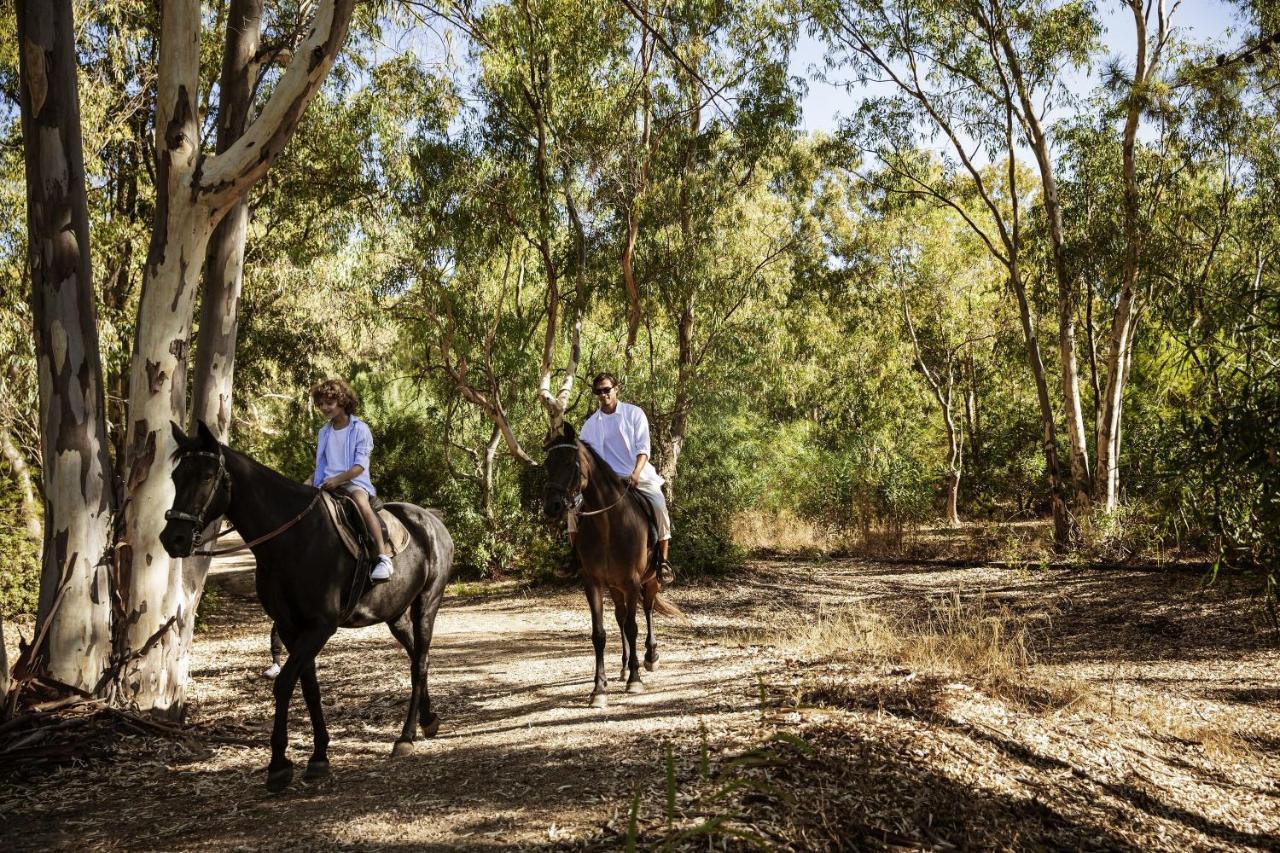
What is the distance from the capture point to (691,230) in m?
18.7

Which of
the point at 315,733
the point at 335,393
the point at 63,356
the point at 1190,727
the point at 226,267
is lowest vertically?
the point at 1190,727

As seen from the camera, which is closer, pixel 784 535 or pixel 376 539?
pixel 376 539

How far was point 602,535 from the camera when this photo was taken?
7.60 metres

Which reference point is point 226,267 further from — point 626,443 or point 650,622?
point 650,622

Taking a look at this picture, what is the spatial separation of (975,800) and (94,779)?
5.16 meters

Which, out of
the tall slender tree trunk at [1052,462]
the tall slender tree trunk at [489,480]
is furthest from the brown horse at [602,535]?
the tall slender tree trunk at [1052,462]

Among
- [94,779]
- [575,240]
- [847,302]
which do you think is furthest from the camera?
[847,302]

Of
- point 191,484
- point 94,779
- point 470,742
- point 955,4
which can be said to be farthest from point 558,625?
point 955,4

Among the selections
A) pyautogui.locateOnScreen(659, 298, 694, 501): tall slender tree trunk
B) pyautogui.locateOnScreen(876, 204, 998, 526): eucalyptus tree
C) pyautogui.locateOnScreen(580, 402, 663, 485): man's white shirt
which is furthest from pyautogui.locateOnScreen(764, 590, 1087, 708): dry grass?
pyautogui.locateOnScreen(876, 204, 998, 526): eucalyptus tree

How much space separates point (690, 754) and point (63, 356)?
524cm

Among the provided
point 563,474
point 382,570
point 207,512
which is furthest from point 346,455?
point 563,474

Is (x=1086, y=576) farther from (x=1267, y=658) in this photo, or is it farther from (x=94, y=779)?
(x=94, y=779)

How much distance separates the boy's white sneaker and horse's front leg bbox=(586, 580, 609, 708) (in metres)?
1.71

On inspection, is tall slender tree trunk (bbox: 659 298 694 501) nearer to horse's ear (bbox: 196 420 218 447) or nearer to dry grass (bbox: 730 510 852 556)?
dry grass (bbox: 730 510 852 556)
